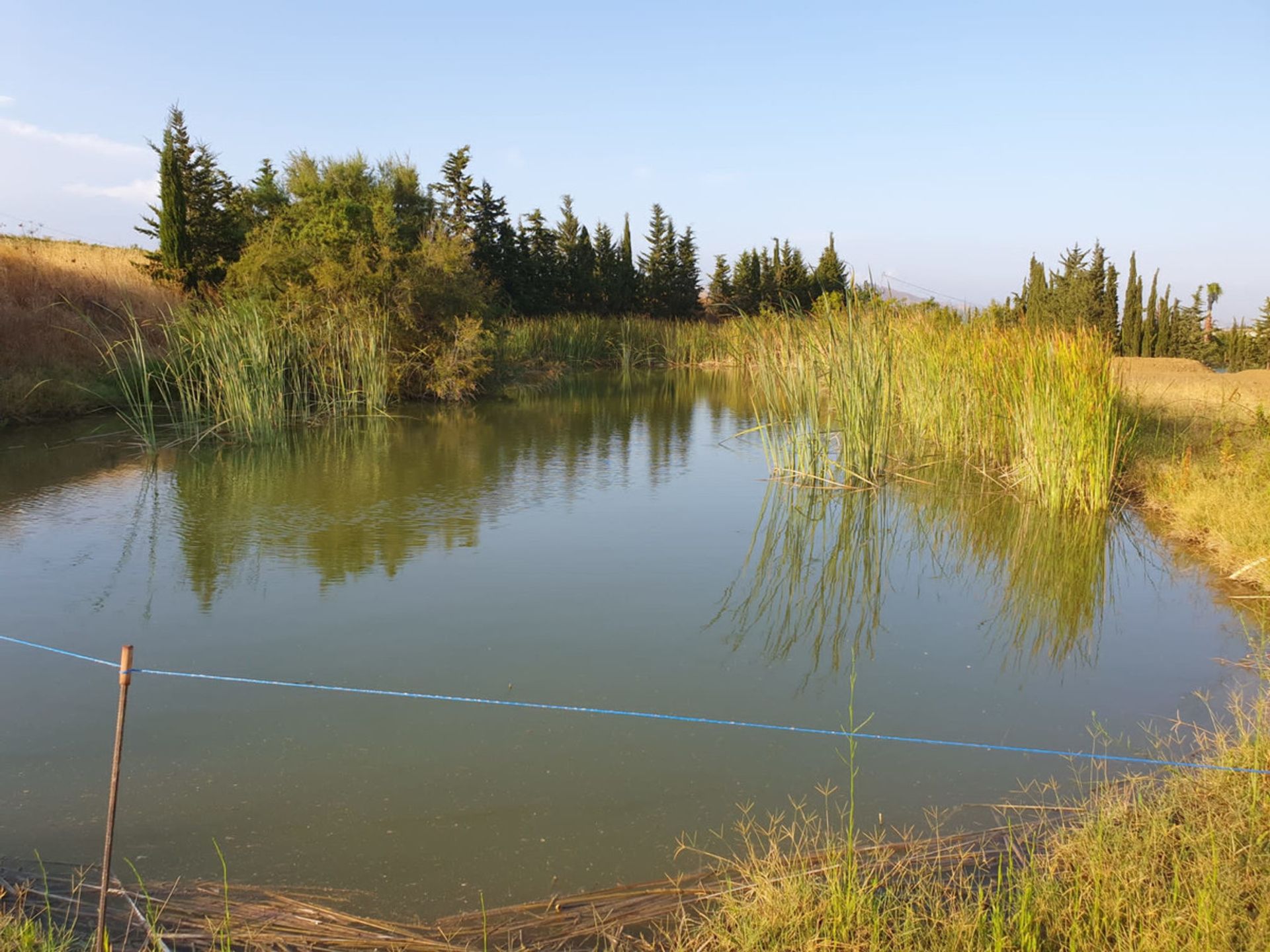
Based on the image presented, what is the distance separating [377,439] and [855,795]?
8.54 m

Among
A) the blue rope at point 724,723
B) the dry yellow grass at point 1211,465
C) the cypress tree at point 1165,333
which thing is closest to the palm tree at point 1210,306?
the cypress tree at point 1165,333

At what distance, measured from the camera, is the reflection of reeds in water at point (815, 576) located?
178 inches

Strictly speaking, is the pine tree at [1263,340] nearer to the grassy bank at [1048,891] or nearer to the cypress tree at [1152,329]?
the cypress tree at [1152,329]

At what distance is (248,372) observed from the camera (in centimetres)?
1072

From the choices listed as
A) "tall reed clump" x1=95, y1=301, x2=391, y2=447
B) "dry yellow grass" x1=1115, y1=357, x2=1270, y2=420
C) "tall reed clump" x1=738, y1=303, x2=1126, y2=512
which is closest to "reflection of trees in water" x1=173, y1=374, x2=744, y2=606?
"tall reed clump" x1=95, y1=301, x2=391, y2=447

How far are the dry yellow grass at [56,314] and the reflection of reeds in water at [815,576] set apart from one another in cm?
657

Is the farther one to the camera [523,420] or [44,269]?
[44,269]

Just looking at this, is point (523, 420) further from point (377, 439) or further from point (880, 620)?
Answer: point (880, 620)

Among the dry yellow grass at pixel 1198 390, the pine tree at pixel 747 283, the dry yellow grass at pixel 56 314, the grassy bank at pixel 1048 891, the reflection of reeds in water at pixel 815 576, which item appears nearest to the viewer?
the grassy bank at pixel 1048 891

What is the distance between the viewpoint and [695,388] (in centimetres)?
1880

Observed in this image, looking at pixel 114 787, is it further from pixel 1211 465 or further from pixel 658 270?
pixel 658 270

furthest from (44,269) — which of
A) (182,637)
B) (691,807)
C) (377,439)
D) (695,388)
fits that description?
(691,807)

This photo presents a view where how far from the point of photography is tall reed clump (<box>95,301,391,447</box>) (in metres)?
10.2

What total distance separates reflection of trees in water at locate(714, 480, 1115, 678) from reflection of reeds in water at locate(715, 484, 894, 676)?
0.01 meters
